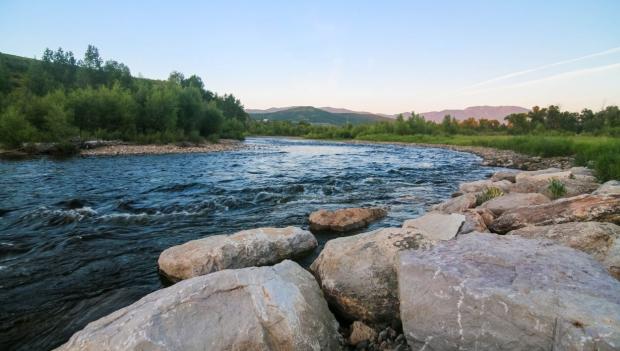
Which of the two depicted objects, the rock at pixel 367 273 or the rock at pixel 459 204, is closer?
the rock at pixel 367 273

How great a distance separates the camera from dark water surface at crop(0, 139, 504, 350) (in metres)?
4.88

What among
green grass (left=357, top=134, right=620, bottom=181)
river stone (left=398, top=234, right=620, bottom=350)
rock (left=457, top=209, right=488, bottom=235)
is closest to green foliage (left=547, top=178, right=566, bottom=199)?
green grass (left=357, top=134, right=620, bottom=181)

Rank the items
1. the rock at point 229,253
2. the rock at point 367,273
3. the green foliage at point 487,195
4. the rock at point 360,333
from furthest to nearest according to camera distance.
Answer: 1. the green foliage at point 487,195
2. the rock at point 229,253
3. the rock at point 367,273
4. the rock at point 360,333

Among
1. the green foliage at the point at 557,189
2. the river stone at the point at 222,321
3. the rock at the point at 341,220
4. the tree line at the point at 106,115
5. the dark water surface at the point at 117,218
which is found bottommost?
the dark water surface at the point at 117,218

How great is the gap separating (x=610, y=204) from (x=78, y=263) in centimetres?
1023

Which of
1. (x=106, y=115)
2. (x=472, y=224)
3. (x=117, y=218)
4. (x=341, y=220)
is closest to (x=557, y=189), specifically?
(x=472, y=224)

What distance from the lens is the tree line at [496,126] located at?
56972 millimetres

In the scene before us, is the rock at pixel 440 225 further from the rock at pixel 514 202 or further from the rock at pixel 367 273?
the rock at pixel 514 202

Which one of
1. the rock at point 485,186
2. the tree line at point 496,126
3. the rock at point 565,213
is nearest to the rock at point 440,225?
the rock at point 565,213

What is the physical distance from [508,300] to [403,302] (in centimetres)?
90

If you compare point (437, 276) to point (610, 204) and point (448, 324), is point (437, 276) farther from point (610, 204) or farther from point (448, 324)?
point (610, 204)

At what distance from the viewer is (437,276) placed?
3199 mm

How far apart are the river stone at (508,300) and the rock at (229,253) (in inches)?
112

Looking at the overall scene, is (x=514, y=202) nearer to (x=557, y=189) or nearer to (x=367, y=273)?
(x=557, y=189)
